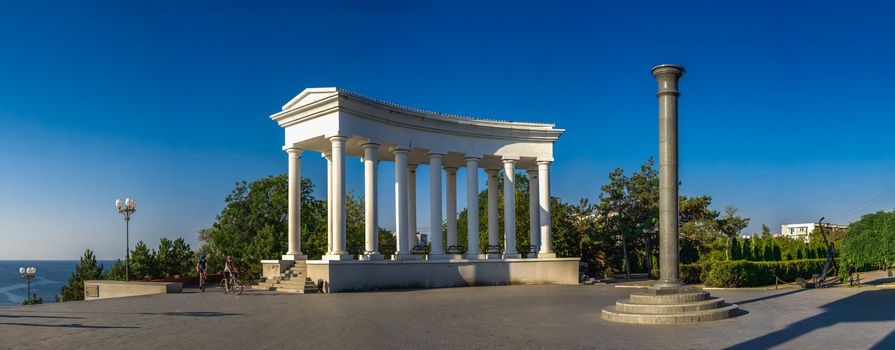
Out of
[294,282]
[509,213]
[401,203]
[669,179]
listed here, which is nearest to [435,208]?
[401,203]

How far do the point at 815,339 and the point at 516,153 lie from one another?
25.3 metres

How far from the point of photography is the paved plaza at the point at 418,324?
15.5m

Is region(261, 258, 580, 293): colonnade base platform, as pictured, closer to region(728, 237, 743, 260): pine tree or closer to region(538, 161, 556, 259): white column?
region(538, 161, 556, 259): white column

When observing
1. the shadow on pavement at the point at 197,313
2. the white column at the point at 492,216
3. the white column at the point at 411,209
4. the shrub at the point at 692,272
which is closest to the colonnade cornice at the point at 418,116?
Result: the white column at the point at 492,216

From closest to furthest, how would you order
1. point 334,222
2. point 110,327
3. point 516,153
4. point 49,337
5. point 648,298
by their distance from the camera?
point 49,337, point 110,327, point 648,298, point 334,222, point 516,153

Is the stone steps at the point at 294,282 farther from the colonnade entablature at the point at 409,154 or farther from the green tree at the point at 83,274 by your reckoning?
the green tree at the point at 83,274

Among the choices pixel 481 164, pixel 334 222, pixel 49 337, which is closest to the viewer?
pixel 49 337

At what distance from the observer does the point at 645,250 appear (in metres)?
55.7

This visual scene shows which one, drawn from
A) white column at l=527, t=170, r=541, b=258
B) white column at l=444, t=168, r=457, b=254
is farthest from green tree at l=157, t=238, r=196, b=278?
white column at l=527, t=170, r=541, b=258

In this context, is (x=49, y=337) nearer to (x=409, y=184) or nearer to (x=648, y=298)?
(x=648, y=298)

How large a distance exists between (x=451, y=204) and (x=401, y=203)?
24.5ft

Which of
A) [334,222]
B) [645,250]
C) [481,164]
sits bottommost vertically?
[645,250]

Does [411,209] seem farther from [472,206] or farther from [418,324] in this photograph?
[418,324]

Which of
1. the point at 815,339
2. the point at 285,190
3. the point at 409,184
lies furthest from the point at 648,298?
the point at 285,190
